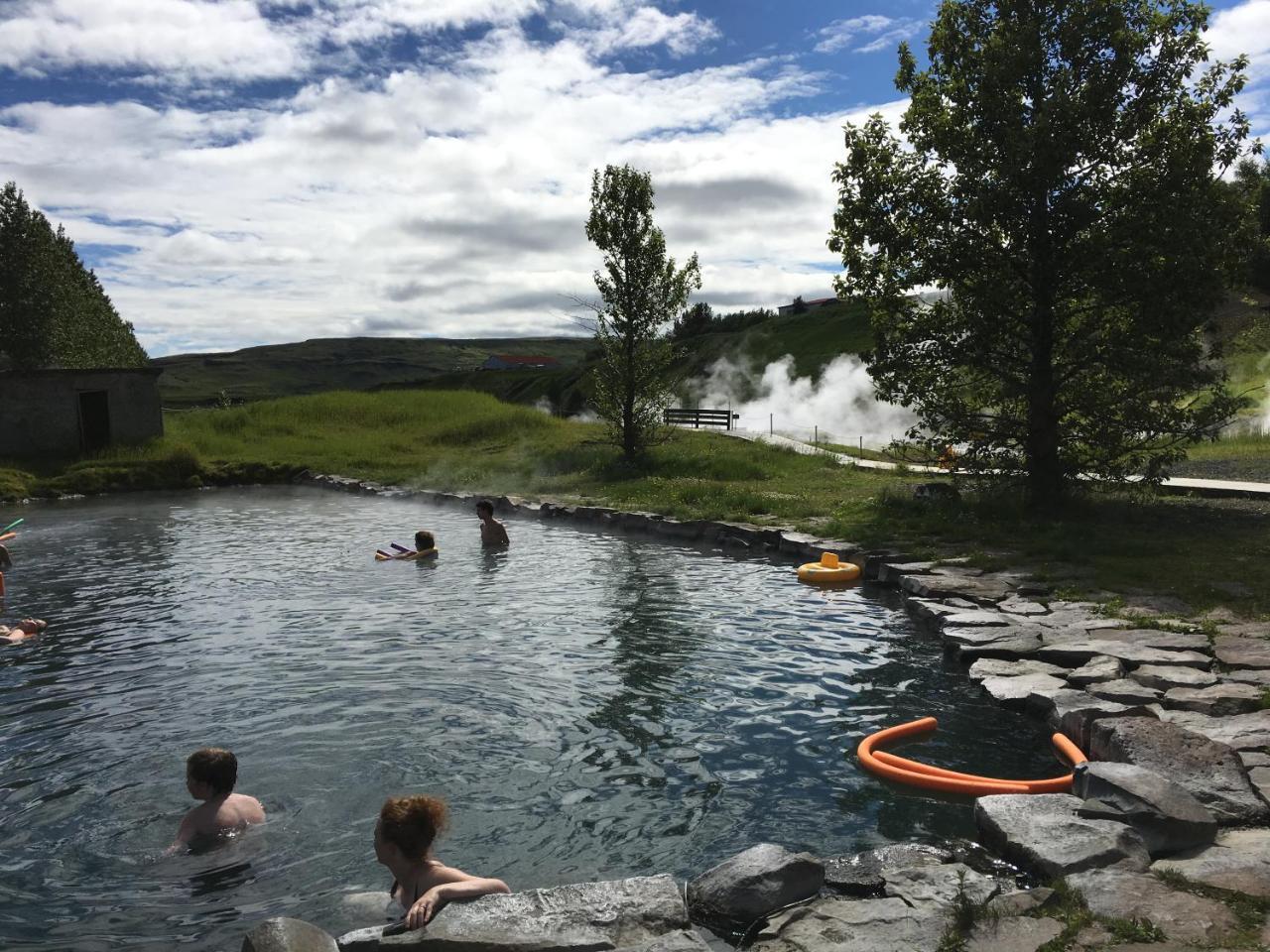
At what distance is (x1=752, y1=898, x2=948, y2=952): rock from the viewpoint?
3.89 metres

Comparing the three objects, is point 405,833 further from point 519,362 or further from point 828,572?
point 519,362

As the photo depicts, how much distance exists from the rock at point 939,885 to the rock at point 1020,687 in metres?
2.92

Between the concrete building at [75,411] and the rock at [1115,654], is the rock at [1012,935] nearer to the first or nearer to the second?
the rock at [1115,654]

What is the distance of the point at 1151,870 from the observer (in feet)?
13.9

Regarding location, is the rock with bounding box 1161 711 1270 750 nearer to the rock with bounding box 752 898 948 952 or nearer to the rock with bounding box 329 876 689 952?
the rock with bounding box 752 898 948 952

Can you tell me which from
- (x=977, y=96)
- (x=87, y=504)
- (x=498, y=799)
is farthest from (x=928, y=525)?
(x=87, y=504)

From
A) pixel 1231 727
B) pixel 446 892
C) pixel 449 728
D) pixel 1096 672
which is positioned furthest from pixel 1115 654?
pixel 446 892

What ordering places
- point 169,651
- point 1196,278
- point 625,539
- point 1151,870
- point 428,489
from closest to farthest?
point 1151,870, point 169,651, point 1196,278, point 625,539, point 428,489

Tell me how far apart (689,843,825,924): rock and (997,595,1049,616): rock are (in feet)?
18.8

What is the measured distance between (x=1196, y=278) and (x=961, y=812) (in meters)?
11.5

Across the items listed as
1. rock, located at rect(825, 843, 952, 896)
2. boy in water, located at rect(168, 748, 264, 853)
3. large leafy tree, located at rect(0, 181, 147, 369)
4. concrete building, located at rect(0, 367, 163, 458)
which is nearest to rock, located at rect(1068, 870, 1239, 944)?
rock, located at rect(825, 843, 952, 896)

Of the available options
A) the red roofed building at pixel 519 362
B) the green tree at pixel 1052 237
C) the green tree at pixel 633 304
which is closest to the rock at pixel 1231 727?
the green tree at pixel 1052 237

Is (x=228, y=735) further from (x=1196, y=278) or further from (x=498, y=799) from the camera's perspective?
(x=1196, y=278)

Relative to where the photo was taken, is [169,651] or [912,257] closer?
[169,651]
